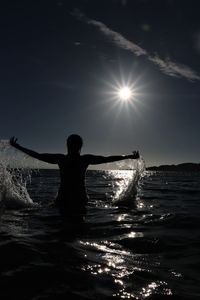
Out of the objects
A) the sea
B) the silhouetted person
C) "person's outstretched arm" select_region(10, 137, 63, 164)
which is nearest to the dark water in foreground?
the sea

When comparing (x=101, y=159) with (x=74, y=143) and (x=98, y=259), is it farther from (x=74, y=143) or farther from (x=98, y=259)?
(x=98, y=259)

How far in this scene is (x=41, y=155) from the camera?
34.6ft

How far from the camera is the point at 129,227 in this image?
356 inches

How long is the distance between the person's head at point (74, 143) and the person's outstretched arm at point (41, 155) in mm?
455

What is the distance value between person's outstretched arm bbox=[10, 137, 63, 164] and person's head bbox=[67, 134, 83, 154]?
0.46m

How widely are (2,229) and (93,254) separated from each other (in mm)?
2598

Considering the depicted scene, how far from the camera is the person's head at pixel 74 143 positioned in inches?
402

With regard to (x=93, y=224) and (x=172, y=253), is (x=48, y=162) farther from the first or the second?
(x=172, y=253)

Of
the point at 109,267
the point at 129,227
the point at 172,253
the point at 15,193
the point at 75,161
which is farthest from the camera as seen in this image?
the point at 15,193

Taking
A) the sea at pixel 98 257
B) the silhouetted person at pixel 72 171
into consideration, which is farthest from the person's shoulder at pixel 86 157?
the sea at pixel 98 257

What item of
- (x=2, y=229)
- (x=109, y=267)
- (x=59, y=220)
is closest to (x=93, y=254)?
(x=109, y=267)

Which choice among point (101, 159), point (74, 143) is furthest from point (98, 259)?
point (101, 159)

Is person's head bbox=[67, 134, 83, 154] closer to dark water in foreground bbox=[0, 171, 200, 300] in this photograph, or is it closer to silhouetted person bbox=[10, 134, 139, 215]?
silhouetted person bbox=[10, 134, 139, 215]

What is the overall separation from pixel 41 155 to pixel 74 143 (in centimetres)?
100
